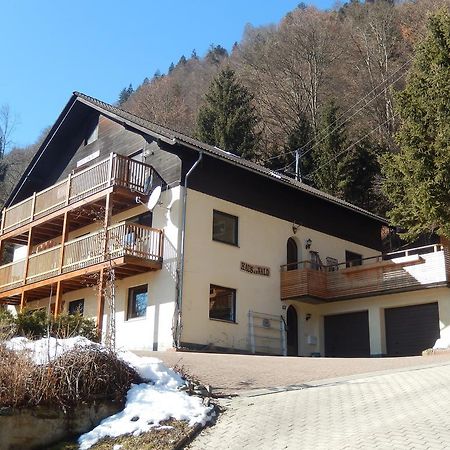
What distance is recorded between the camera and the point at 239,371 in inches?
540

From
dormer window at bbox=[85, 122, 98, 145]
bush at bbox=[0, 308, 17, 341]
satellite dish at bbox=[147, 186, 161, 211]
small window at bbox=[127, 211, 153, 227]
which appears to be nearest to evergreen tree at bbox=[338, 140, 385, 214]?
dormer window at bbox=[85, 122, 98, 145]

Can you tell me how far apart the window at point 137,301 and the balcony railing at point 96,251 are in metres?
1.70

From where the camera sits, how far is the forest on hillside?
127ft

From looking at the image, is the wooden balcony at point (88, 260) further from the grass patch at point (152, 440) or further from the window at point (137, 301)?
the grass patch at point (152, 440)

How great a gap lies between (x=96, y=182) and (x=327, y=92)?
1111 inches

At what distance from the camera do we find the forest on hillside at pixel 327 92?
1522 inches

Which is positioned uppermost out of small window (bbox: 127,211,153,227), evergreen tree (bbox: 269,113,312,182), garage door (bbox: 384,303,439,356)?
evergreen tree (bbox: 269,113,312,182)

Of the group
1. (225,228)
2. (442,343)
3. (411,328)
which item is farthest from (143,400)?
(411,328)

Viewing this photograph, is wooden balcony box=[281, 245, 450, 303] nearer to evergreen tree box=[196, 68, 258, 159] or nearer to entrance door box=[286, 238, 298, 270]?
entrance door box=[286, 238, 298, 270]

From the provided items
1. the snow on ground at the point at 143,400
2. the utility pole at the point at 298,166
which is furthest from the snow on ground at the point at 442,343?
the utility pole at the point at 298,166

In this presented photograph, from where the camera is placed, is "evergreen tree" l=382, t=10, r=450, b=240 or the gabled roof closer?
"evergreen tree" l=382, t=10, r=450, b=240

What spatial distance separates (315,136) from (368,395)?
110ft

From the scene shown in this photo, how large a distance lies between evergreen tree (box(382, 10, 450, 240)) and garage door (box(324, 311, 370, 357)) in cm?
508

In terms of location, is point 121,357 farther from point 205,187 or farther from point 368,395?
point 205,187
